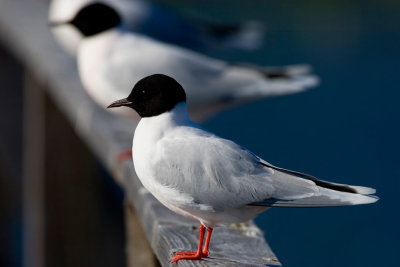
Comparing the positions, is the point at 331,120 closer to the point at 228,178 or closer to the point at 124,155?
the point at 124,155

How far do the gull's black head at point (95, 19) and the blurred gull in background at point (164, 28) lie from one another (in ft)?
1.60

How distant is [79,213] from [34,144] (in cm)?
76

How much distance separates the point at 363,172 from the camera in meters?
8.86

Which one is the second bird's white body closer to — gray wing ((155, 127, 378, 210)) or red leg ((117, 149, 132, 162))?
red leg ((117, 149, 132, 162))

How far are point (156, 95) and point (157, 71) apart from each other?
1703 millimetres

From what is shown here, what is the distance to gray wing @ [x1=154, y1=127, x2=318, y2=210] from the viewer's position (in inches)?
90.9

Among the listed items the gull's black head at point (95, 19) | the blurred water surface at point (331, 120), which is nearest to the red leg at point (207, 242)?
the gull's black head at point (95, 19)

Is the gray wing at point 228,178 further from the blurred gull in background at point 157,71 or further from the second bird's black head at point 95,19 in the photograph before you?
the second bird's black head at point 95,19

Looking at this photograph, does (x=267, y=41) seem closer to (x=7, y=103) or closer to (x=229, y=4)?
(x=229, y=4)

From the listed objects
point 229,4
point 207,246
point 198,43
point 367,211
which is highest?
point 229,4

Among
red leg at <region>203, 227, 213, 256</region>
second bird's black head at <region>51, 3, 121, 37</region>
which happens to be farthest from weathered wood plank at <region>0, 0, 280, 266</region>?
second bird's black head at <region>51, 3, 121, 37</region>

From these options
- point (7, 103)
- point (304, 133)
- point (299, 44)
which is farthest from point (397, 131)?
point (7, 103)

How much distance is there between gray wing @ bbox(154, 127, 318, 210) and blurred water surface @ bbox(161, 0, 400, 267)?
5291 millimetres

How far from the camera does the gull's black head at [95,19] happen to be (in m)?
4.60
